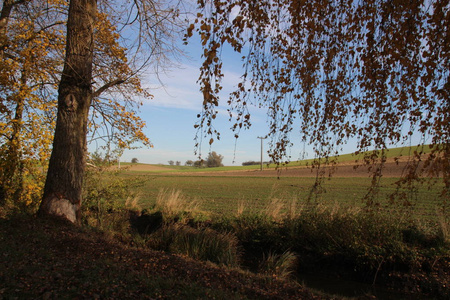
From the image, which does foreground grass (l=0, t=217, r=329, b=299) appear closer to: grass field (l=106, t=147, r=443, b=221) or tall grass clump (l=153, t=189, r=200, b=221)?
grass field (l=106, t=147, r=443, b=221)

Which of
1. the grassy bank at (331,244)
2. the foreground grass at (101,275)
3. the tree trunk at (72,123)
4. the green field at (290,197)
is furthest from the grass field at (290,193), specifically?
the tree trunk at (72,123)

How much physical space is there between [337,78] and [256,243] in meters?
5.27

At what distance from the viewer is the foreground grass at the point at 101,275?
3.46 meters

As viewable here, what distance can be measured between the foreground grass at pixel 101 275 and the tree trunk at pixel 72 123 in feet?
2.68

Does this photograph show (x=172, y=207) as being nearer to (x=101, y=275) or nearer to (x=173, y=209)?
(x=173, y=209)

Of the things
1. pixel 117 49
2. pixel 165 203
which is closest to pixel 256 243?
pixel 165 203

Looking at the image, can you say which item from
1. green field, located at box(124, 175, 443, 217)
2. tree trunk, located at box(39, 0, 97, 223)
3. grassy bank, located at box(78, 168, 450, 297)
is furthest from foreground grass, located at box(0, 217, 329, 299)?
green field, located at box(124, 175, 443, 217)

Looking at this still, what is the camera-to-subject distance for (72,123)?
21.0ft

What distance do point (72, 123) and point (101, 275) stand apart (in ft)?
12.0

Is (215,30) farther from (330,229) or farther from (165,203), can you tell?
(165,203)

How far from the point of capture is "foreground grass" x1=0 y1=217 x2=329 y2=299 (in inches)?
136

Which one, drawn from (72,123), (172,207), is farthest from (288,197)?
(72,123)

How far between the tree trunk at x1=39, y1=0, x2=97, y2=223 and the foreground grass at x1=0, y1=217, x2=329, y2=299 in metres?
0.82

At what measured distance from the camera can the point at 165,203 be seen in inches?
449
